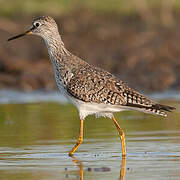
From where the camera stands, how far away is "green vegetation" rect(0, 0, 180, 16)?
2091 cm

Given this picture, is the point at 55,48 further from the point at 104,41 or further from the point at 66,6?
the point at 66,6

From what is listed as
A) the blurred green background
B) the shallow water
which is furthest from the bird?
the blurred green background

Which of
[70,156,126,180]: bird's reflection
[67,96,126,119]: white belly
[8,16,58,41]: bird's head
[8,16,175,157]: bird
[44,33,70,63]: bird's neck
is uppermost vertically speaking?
[8,16,58,41]: bird's head

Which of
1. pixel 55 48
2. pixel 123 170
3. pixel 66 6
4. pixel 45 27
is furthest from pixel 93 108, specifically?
pixel 66 6

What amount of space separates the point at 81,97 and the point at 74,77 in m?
0.34

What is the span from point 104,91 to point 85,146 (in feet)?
3.52

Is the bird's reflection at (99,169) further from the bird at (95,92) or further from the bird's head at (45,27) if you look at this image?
the bird's head at (45,27)

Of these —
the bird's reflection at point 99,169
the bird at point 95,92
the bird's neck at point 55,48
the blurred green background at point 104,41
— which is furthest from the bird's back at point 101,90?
the blurred green background at point 104,41

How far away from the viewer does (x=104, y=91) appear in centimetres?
987

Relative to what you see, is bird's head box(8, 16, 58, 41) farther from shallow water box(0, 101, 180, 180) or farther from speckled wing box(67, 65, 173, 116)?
shallow water box(0, 101, 180, 180)

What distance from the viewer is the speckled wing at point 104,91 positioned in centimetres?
969

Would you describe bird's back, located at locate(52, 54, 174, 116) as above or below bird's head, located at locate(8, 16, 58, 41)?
below

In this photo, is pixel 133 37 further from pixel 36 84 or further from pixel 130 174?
pixel 130 174

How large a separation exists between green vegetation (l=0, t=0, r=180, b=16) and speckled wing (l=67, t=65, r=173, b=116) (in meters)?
10.8
